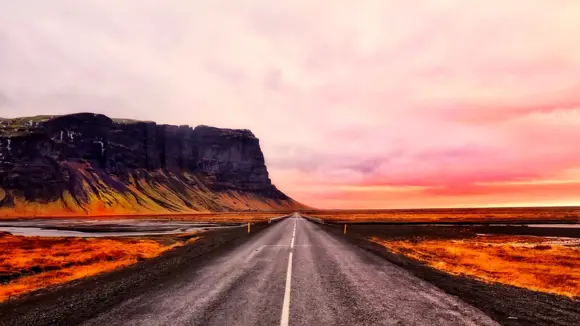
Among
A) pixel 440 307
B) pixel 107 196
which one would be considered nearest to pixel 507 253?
pixel 440 307

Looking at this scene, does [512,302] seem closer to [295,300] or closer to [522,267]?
[295,300]

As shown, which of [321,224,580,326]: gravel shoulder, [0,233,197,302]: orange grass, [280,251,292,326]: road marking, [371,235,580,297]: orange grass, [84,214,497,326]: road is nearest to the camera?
[280,251,292,326]: road marking

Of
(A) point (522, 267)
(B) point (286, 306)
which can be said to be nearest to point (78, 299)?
(B) point (286, 306)

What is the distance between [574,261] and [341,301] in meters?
20.6

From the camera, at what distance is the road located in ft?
25.5

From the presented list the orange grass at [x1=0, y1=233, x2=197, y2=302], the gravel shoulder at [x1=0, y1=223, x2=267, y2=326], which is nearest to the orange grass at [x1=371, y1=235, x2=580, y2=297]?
the gravel shoulder at [x1=0, y1=223, x2=267, y2=326]

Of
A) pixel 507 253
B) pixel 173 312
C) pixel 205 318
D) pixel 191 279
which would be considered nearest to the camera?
pixel 205 318

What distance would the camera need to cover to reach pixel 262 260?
56.7 ft

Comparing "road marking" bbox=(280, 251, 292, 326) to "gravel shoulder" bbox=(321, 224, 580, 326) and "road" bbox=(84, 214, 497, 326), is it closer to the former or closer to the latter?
"road" bbox=(84, 214, 497, 326)

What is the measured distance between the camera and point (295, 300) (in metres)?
9.38

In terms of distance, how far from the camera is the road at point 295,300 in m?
7.78

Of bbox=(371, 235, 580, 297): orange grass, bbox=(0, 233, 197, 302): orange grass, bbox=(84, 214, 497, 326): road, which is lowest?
bbox=(0, 233, 197, 302): orange grass

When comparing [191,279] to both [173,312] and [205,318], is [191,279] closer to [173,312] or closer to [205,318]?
[173,312]

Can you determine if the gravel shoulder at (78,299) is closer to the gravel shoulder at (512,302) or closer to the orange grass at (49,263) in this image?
the orange grass at (49,263)
